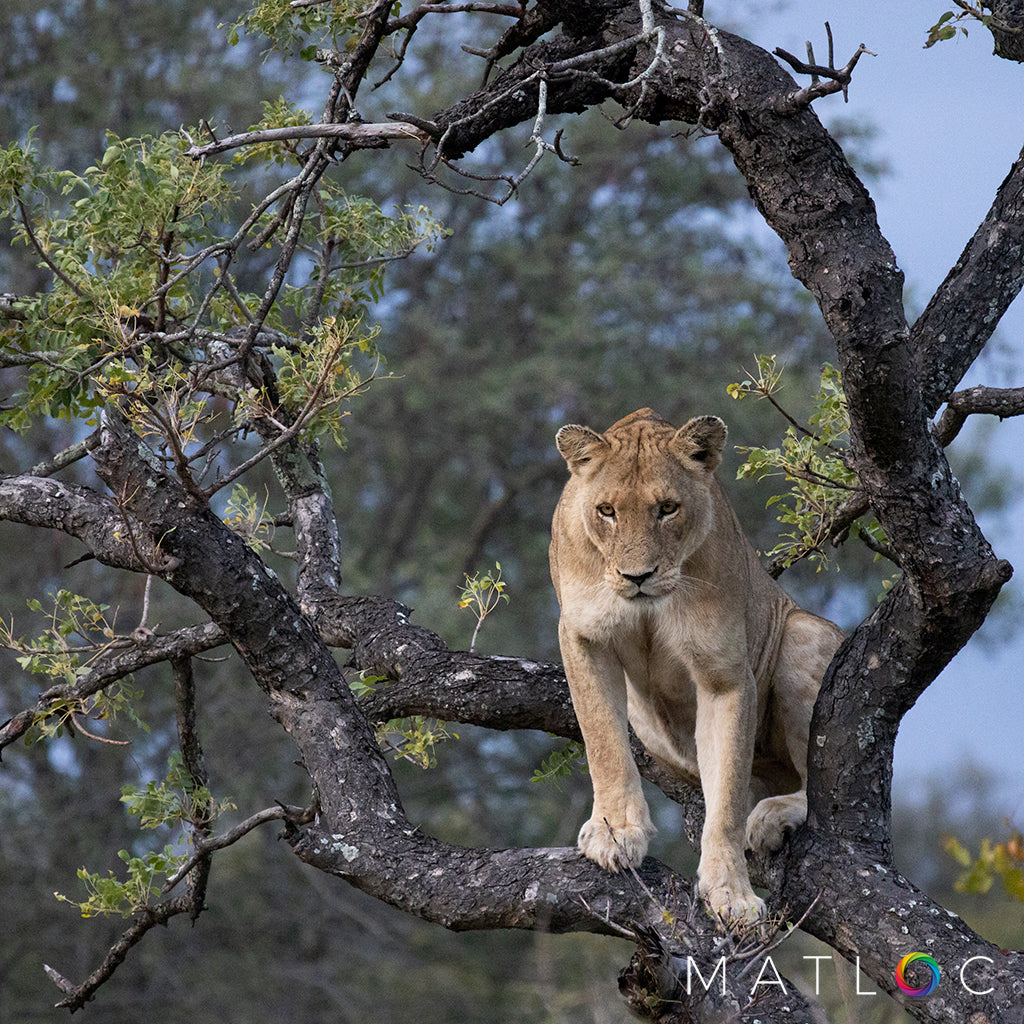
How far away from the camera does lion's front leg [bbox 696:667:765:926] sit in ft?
13.6

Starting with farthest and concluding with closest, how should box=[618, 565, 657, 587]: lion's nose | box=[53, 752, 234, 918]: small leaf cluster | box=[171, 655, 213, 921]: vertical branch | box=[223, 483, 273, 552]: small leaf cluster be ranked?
box=[223, 483, 273, 552]: small leaf cluster → box=[171, 655, 213, 921]: vertical branch → box=[53, 752, 234, 918]: small leaf cluster → box=[618, 565, 657, 587]: lion's nose

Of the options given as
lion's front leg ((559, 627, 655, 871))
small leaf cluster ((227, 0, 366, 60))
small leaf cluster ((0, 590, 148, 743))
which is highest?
small leaf cluster ((227, 0, 366, 60))

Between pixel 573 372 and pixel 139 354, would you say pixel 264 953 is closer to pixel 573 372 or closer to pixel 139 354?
pixel 573 372

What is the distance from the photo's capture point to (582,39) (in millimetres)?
4523

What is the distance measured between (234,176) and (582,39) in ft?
35.5

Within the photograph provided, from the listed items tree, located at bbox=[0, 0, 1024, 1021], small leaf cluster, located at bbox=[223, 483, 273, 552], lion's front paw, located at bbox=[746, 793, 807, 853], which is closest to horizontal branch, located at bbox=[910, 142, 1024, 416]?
tree, located at bbox=[0, 0, 1024, 1021]

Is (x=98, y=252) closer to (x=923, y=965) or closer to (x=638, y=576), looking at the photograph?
(x=638, y=576)

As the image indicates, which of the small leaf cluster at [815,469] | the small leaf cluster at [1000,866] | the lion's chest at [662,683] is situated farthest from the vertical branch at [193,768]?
the small leaf cluster at [1000,866]

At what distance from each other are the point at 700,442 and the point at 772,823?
1.25 metres

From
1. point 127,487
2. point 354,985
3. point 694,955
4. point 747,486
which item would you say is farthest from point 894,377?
point 354,985

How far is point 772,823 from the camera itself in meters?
4.32

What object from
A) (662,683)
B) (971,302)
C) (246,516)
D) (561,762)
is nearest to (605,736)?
(662,683)

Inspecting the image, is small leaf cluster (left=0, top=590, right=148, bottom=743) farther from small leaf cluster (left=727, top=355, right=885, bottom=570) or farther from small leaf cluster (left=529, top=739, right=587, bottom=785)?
small leaf cluster (left=727, top=355, right=885, bottom=570)

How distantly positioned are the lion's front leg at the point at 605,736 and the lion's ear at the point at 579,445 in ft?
1.87
